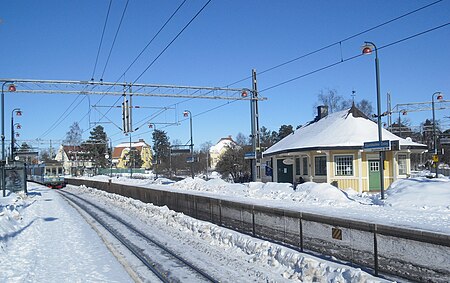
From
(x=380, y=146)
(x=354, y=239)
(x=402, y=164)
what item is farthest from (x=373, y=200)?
(x=402, y=164)

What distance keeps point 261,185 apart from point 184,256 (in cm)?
1745

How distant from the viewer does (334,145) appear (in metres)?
31.7

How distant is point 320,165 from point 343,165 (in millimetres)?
1875

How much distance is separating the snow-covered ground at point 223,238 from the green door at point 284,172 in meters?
10.4

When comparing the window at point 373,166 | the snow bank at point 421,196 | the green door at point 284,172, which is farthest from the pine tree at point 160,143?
the snow bank at point 421,196

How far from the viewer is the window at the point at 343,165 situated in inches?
1259

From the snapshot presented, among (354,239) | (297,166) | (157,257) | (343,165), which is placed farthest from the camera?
(297,166)

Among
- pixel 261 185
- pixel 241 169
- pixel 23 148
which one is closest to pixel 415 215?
pixel 261 185

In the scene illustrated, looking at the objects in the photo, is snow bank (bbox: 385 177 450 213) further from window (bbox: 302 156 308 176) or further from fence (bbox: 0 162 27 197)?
fence (bbox: 0 162 27 197)

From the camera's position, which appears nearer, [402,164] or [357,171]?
[357,171]

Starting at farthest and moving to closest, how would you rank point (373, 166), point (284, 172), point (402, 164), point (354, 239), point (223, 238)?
point (284, 172) < point (402, 164) < point (373, 166) < point (223, 238) < point (354, 239)

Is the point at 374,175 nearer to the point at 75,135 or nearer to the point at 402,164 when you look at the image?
the point at 402,164

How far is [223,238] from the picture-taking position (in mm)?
13992

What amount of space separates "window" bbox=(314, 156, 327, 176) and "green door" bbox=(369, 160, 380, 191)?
3.16 metres
